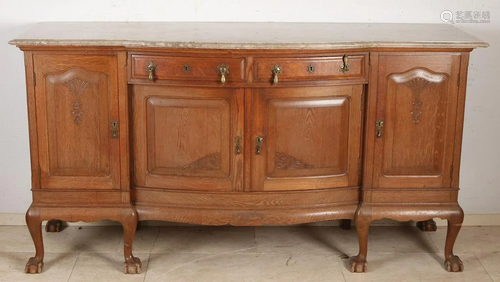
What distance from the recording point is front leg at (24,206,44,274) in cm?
345

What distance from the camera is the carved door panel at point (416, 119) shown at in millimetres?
3326

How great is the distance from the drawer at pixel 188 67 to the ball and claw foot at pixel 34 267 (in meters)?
0.94

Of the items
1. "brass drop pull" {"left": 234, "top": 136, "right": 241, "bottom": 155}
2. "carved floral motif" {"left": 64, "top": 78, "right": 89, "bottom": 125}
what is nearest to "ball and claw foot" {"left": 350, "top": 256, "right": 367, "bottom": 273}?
"brass drop pull" {"left": 234, "top": 136, "right": 241, "bottom": 155}

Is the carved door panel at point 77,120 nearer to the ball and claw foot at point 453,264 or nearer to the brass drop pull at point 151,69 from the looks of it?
the brass drop pull at point 151,69

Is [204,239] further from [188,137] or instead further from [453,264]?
[453,264]

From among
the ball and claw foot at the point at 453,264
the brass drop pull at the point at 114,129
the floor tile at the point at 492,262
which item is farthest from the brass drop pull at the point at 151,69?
the floor tile at the point at 492,262

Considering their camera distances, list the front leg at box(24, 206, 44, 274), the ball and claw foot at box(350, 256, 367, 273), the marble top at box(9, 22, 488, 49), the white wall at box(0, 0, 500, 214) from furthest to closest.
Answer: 1. the white wall at box(0, 0, 500, 214)
2. the ball and claw foot at box(350, 256, 367, 273)
3. the front leg at box(24, 206, 44, 274)
4. the marble top at box(9, 22, 488, 49)

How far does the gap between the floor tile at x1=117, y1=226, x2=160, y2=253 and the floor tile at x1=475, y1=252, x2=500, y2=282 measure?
148 centimetres

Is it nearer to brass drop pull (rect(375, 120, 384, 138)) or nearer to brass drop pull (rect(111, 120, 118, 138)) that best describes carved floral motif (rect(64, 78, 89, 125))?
brass drop pull (rect(111, 120, 118, 138))

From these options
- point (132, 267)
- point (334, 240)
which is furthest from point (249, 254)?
point (132, 267)

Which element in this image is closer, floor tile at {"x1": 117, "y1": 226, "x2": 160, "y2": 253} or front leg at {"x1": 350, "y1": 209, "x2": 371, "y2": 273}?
front leg at {"x1": 350, "y1": 209, "x2": 371, "y2": 273}

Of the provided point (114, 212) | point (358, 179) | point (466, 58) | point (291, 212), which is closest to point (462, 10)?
point (466, 58)

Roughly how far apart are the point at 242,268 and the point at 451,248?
0.90 m

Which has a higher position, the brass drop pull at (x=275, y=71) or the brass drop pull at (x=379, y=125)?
A: the brass drop pull at (x=275, y=71)
